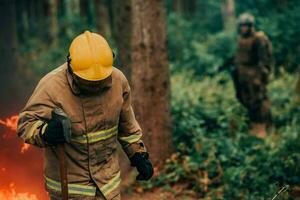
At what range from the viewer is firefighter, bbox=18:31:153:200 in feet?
13.9

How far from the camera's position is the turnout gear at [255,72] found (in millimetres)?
11254

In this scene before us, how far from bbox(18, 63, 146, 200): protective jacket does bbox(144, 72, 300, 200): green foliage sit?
2510 mm

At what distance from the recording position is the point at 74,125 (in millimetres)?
4371

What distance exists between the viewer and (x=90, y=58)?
13.9 ft

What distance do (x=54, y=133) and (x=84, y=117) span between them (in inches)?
17.1

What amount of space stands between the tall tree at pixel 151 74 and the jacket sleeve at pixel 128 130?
3.22m

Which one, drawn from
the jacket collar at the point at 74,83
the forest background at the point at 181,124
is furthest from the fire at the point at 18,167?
the jacket collar at the point at 74,83

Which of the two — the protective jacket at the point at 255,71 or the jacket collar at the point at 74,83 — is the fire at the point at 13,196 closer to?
the jacket collar at the point at 74,83

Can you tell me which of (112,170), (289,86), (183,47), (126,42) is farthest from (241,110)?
(183,47)

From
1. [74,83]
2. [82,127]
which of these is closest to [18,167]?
[82,127]

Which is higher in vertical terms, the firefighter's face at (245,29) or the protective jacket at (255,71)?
the firefighter's face at (245,29)

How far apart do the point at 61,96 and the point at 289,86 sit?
11.0 m

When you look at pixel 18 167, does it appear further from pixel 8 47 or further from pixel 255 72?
pixel 8 47

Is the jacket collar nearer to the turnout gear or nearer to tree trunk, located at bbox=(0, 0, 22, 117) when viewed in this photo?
the turnout gear
